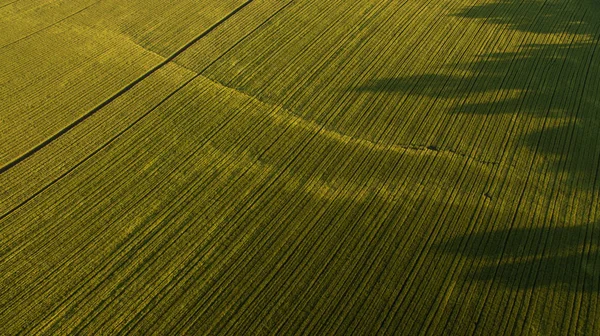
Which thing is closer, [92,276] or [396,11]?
[92,276]

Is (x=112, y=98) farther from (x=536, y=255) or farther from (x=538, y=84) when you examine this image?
(x=538, y=84)

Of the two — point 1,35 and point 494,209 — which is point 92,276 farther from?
point 1,35

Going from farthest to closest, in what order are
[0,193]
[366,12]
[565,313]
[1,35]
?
[366,12], [1,35], [0,193], [565,313]

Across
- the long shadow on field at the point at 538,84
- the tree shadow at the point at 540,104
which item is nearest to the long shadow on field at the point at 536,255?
the tree shadow at the point at 540,104

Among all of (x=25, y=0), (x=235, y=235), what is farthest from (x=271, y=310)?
(x=25, y=0)

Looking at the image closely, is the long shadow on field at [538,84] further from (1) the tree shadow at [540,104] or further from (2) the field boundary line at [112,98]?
(2) the field boundary line at [112,98]

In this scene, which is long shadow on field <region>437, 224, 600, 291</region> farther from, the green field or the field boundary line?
the field boundary line

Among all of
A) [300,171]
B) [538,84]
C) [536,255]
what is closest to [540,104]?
[538,84]
